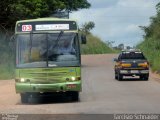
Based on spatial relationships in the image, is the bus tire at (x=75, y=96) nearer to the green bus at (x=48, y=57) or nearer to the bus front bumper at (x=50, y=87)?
the green bus at (x=48, y=57)

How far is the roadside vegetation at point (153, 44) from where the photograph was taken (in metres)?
51.8

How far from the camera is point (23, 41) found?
73.2 feet

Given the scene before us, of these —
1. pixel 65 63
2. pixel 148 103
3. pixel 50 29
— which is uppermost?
pixel 50 29

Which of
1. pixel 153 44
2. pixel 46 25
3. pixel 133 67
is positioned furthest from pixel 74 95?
pixel 153 44

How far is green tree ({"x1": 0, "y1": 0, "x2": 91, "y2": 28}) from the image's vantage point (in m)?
47.8

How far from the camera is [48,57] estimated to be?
2183cm

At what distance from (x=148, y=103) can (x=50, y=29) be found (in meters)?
4.90

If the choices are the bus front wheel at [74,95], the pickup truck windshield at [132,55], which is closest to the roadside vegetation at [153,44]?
the pickup truck windshield at [132,55]

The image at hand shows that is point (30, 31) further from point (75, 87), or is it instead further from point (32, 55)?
point (75, 87)

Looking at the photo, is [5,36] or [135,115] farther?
[5,36]

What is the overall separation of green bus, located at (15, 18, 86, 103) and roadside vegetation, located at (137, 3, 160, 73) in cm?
2513

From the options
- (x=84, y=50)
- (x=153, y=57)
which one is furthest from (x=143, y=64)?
(x=84, y=50)

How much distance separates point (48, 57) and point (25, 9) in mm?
27449

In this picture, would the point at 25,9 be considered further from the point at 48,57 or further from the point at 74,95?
the point at 48,57
